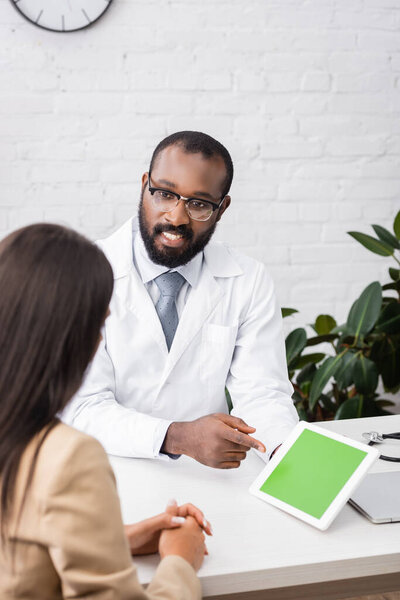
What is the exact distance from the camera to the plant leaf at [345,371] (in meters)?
2.20

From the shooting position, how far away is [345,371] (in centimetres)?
220

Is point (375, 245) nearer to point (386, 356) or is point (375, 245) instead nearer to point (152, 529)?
point (386, 356)

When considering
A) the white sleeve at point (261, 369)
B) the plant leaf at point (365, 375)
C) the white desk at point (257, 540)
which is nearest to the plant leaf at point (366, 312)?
the plant leaf at point (365, 375)

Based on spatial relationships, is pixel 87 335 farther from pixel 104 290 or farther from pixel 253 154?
pixel 253 154

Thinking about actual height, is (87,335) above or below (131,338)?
above

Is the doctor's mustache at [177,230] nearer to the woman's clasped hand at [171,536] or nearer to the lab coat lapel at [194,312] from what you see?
the lab coat lapel at [194,312]

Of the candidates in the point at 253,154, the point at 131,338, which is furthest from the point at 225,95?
the point at 131,338

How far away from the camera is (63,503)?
0.70 meters

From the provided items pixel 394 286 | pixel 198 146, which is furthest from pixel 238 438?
pixel 394 286

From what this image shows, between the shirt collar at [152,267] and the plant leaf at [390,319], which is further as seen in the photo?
the plant leaf at [390,319]

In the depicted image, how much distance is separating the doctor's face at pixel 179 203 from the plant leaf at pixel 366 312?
0.74m

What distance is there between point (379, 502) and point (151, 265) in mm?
824

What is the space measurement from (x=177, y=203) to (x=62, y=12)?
123 centimetres

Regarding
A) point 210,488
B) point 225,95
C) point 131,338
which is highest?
point 225,95
